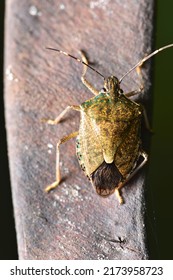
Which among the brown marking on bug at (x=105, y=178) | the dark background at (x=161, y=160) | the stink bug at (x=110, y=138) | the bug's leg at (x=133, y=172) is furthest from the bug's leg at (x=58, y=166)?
the dark background at (x=161, y=160)

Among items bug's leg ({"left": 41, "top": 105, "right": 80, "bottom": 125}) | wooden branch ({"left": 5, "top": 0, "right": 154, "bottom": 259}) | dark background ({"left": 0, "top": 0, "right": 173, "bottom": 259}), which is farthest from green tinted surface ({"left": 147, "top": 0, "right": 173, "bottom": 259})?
bug's leg ({"left": 41, "top": 105, "right": 80, "bottom": 125})

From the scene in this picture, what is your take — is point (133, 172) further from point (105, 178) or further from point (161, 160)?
point (161, 160)

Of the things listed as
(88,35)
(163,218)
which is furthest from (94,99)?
(163,218)

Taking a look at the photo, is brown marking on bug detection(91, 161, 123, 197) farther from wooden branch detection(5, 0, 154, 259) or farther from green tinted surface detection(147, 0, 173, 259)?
green tinted surface detection(147, 0, 173, 259)

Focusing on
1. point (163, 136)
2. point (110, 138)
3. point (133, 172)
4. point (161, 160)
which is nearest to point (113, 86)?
point (110, 138)

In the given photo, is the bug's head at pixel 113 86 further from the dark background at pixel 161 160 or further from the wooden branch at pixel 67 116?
the dark background at pixel 161 160

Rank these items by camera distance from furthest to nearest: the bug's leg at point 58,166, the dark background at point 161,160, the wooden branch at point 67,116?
the dark background at point 161,160, the bug's leg at point 58,166, the wooden branch at point 67,116
